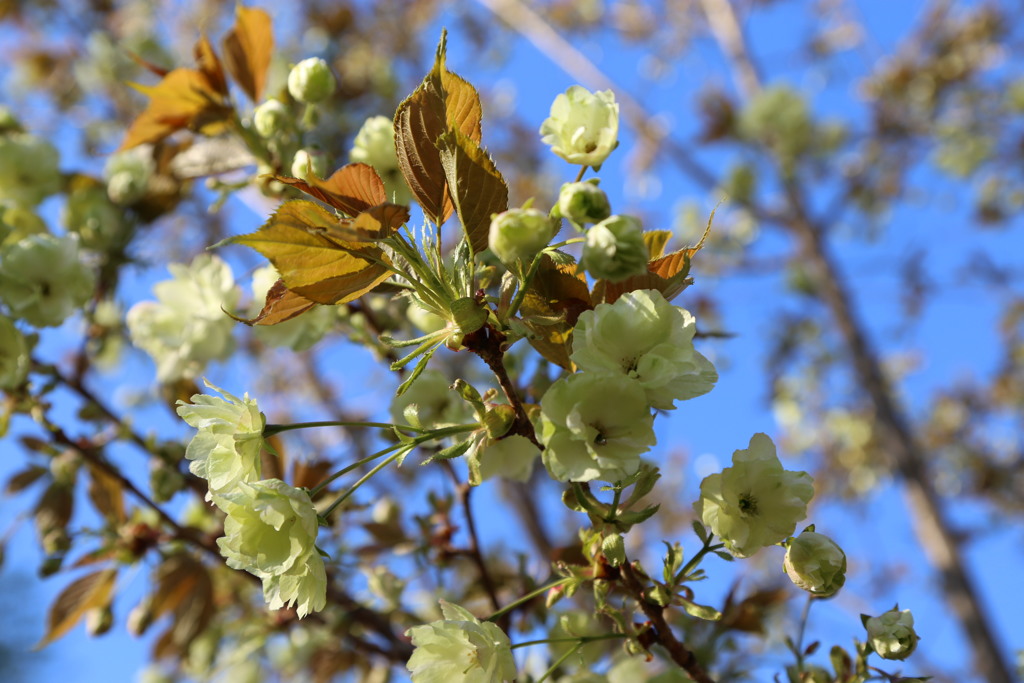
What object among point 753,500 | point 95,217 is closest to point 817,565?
point 753,500

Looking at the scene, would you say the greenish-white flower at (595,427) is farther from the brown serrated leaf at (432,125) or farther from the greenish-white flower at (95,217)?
the greenish-white flower at (95,217)

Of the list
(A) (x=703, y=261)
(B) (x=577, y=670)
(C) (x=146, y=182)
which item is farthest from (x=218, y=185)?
(A) (x=703, y=261)

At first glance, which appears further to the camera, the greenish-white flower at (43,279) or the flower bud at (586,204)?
the greenish-white flower at (43,279)

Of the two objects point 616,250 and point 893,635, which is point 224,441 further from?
point 893,635

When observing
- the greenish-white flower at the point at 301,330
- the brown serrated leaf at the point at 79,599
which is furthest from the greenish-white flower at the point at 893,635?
the brown serrated leaf at the point at 79,599

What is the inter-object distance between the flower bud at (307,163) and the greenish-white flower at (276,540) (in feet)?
1.37

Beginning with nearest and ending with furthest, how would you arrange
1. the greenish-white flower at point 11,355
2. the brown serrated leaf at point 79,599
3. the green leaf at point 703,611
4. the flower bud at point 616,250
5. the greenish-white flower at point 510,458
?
the flower bud at point 616,250 < the green leaf at point 703,611 < the greenish-white flower at point 510,458 < the greenish-white flower at point 11,355 < the brown serrated leaf at point 79,599

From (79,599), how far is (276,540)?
0.86m

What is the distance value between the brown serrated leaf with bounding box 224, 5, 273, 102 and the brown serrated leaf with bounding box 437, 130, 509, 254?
0.66 m

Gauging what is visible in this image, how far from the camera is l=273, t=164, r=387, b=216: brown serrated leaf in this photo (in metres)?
0.70

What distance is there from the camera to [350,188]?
2.33ft

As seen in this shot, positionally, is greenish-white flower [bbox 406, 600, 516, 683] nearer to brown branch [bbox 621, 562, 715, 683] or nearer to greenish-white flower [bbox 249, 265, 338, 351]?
brown branch [bbox 621, 562, 715, 683]

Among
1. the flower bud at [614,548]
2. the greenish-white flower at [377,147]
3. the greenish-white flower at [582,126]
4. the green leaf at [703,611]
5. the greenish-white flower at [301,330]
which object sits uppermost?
the greenish-white flower at [377,147]

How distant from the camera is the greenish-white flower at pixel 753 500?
72cm
